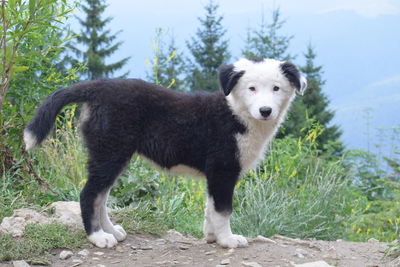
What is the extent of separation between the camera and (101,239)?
4.68 m

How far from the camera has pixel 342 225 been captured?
6.73m

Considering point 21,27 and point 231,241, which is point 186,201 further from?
point 21,27

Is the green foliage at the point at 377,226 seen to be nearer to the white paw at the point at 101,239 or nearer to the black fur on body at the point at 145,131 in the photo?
the black fur on body at the point at 145,131

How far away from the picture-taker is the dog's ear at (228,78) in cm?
439

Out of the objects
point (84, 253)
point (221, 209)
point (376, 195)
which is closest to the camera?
point (221, 209)

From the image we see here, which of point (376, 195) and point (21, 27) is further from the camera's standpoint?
point (376, 195)

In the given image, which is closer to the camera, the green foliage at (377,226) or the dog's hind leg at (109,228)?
the dog's hind leg at (109,228)

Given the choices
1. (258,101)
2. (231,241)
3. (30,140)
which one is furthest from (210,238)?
(30,140)

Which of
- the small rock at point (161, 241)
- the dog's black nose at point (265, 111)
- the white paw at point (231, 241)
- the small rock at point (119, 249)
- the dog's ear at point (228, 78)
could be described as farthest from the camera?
the small rock at point (161, 241)

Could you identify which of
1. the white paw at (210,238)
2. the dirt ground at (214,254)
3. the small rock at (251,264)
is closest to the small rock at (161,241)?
the dirt ground at (214,254)

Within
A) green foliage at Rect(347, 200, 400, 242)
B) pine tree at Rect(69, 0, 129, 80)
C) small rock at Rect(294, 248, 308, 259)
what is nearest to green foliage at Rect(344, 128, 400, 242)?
green foliage at Rect(347, 200, 400, 242)

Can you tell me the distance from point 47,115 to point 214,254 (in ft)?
6.12

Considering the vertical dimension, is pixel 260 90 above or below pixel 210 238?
above

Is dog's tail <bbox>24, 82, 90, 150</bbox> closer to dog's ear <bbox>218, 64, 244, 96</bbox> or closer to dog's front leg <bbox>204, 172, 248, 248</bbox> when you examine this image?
dog's ear <bbox>218, 64, 244, 96</bbox>
